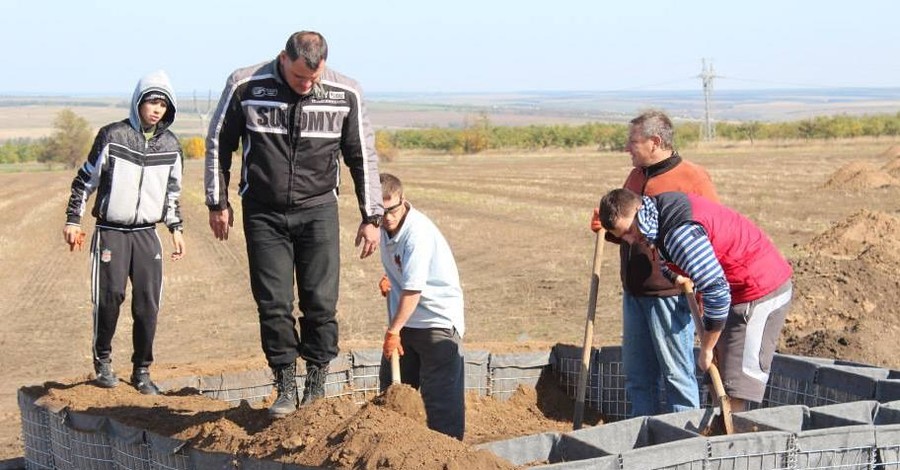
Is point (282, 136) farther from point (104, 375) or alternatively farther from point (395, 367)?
point (104, 375)

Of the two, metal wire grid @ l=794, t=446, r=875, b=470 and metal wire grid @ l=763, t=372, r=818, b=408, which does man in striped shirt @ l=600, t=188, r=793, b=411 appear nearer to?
metal wire grid @ l=794, t=446, r=875, b=470

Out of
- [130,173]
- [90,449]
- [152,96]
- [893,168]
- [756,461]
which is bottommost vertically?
[893,168]

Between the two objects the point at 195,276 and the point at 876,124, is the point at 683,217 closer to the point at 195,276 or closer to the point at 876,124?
the point at 195,276

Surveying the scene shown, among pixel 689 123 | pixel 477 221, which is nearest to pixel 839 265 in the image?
pixel 477 221

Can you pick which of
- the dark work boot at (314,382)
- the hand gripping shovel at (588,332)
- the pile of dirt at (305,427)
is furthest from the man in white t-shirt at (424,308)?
the hand gripping shovel at (588,332)

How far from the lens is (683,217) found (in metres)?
5.80

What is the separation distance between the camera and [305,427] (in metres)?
5.50

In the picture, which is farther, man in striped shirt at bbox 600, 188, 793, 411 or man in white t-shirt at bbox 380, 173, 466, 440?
man in white t-shirt at bbox 380, 173, 466, 440

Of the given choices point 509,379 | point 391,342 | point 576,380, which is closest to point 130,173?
point 391,342

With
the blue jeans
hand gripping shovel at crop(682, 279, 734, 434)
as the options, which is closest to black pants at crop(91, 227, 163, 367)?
the blue jeans

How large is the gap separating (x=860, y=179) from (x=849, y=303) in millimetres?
20180

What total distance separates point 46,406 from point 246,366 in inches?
66.6

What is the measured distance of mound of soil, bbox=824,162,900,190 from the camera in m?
30.2

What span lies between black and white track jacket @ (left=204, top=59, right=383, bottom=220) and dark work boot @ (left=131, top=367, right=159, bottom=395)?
5.89 ft
